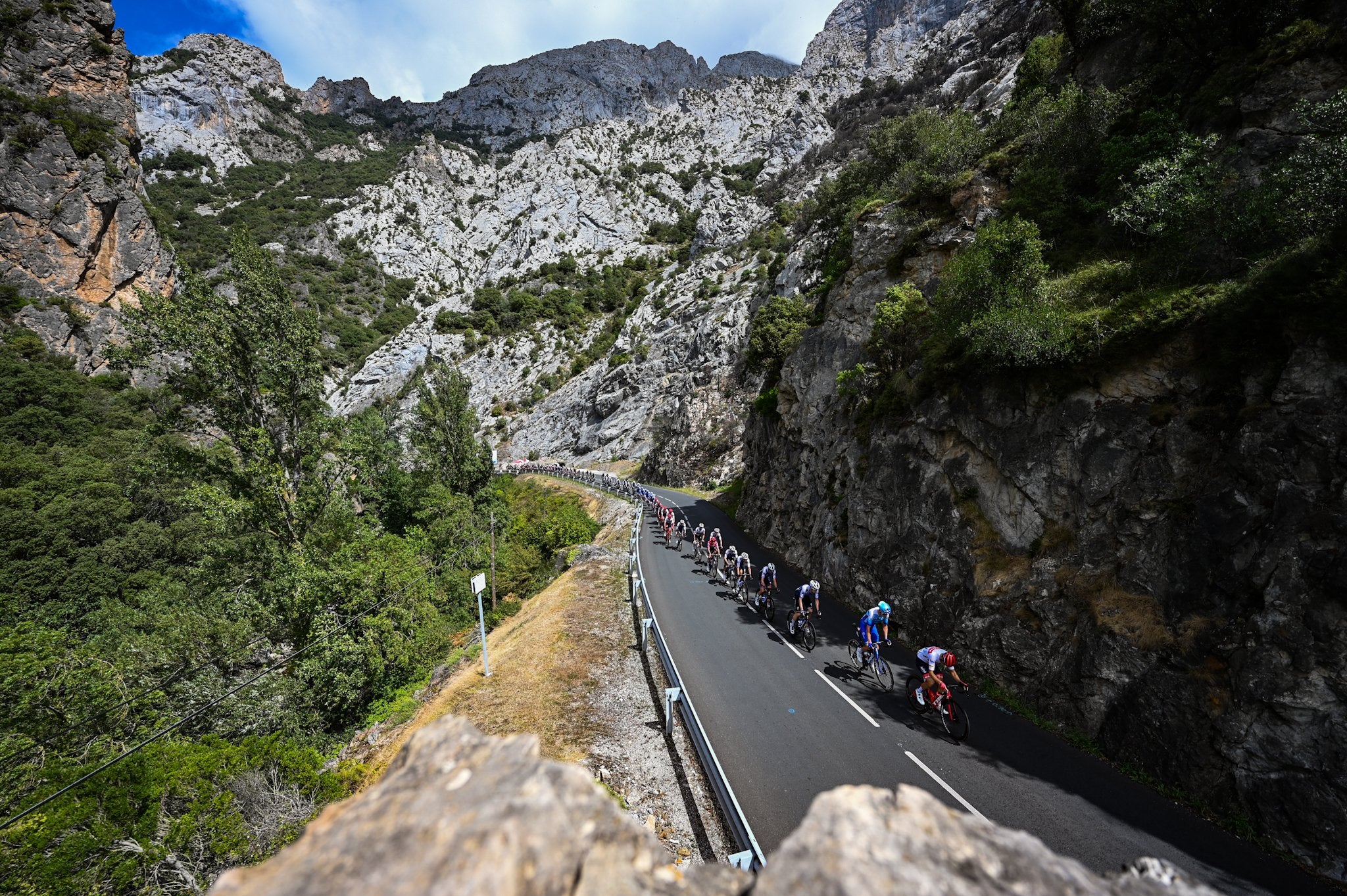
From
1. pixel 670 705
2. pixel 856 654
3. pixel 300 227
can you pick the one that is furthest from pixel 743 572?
pixel 300 227

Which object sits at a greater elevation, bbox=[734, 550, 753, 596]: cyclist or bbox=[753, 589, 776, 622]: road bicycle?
bbox=[734, 550, 753, 596]: cyclist

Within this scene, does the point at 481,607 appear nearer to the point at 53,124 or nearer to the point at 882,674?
the point at 882,674

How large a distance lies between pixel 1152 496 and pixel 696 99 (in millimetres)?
144572

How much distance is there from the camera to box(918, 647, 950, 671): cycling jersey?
9414 mm

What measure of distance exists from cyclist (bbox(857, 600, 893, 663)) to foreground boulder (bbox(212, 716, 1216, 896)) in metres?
8.86

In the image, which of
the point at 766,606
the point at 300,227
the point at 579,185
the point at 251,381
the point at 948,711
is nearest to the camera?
the point at 948,711

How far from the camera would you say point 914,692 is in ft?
32.9

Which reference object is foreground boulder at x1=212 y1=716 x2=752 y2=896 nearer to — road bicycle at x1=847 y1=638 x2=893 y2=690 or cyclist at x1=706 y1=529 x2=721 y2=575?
road bicycle at x1=847 y1=638 x2=893 y2=690

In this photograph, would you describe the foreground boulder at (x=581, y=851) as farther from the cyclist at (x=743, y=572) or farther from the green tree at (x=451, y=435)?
the green tree at (x=451, y=435)

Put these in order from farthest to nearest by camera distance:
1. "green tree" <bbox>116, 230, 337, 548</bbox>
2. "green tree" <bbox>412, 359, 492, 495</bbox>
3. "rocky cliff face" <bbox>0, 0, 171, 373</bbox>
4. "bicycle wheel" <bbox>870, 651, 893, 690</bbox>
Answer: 1. "rocky cliff face" <bbox>0, 0, 171, 373</bbox>
2. "green tree" <bbox>412, 359, 492, 495</bbox>
3. "green tree" <bbox>116, 230, 337, 548</bbox>
4. "bicycle wheel" <bbox>870, 651, 893, 690</bbox>

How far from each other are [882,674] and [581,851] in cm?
1045

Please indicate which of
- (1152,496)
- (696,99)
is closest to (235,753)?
(1152,496)

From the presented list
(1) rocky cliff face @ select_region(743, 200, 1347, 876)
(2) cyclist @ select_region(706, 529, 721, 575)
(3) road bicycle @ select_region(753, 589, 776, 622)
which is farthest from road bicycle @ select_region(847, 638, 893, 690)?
(2) cyclist @ select_region(706, 529, 721, 575)

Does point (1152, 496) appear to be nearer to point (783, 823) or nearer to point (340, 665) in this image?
point (783, 823)
